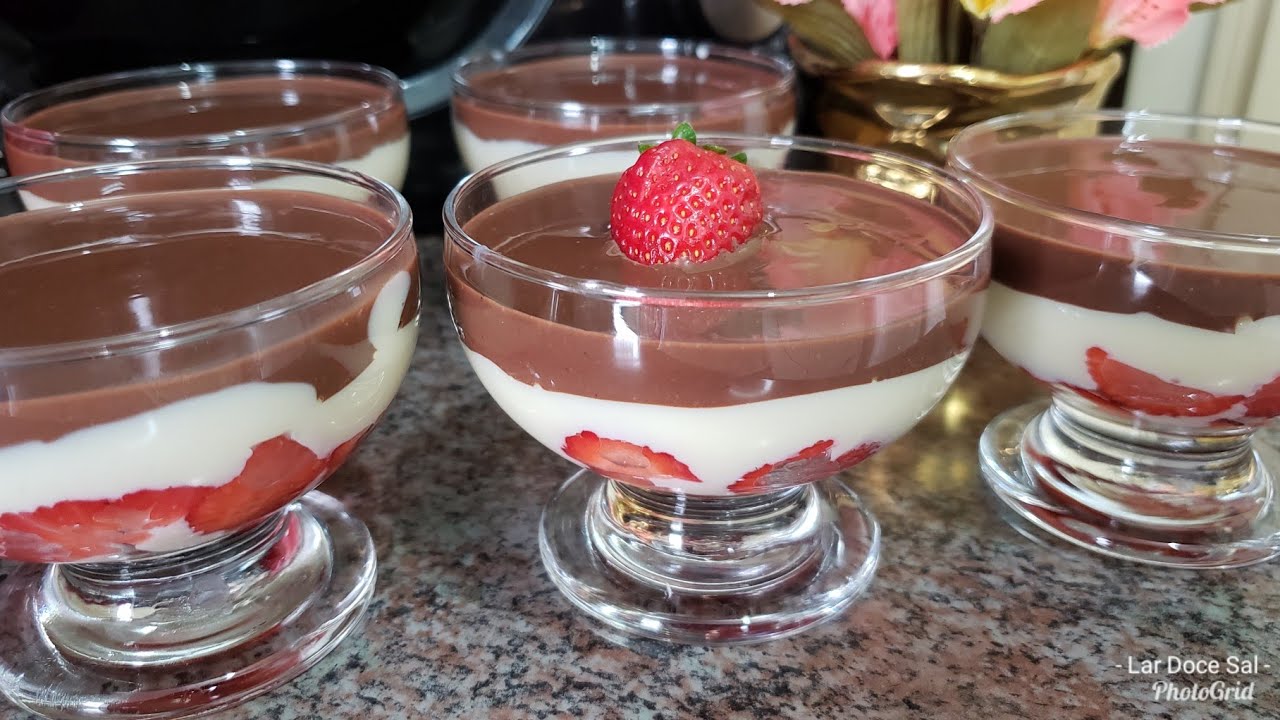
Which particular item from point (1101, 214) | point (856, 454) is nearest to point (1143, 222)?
point (1101, 214)

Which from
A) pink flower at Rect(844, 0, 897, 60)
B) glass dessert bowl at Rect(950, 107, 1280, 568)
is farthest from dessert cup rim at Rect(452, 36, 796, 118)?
glass dessert bowl at Rect(950, 107, 1280, 568)

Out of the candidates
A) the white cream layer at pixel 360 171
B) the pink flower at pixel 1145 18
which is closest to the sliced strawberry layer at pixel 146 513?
the white cream layer at pixel 360 171

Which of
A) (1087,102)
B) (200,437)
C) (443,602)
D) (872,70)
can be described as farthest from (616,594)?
(1087,102)

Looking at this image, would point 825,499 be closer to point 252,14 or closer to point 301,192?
point 301,192

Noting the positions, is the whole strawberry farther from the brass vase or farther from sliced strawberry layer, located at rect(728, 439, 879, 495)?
the brass vase

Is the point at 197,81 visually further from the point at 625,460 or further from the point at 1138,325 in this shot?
the point at 1138,325

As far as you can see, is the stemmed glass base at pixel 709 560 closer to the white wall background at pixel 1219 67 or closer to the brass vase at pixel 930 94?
the brass vase at pixel 930 94
